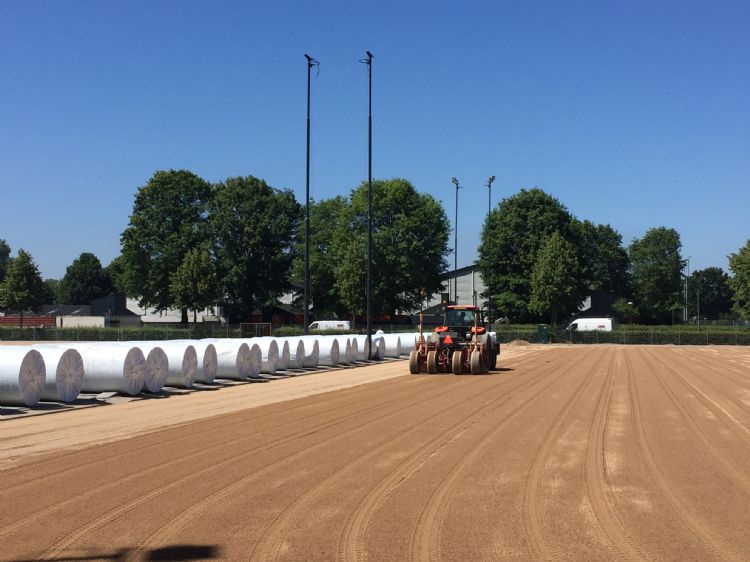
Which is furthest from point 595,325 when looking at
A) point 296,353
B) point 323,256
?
point 296,353

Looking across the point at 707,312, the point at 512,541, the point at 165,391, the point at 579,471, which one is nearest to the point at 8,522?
the point at 512,541

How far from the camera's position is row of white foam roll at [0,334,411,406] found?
16.2 meters

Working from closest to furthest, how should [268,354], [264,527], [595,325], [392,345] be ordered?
[264,527] < [268,354] < [392,345] < [595,325]

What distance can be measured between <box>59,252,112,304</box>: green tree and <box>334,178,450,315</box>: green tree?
8721 cm

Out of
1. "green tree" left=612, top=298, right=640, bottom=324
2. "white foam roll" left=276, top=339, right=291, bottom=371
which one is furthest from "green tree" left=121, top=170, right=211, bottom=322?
"green tree" left=612, top=298, right=640, bottom=324

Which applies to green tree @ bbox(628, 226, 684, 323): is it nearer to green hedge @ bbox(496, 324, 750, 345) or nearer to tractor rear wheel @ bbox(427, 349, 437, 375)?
green hedge @ bbox(496, 324, 750, 345)

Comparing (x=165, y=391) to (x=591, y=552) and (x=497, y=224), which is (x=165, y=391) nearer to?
(x=591, y=552)

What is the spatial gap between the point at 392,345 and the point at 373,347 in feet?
8.29

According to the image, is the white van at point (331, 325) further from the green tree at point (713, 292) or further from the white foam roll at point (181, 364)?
the green tree at point (713, 292)

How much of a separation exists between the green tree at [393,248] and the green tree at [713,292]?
10404 cm

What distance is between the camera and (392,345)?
1626 inches

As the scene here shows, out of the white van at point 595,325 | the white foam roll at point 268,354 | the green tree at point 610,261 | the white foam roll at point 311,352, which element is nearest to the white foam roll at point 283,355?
the white foam roll at point 268,354

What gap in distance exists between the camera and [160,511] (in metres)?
7.56

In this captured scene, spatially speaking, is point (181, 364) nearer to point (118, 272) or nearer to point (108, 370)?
point (108, 370)
